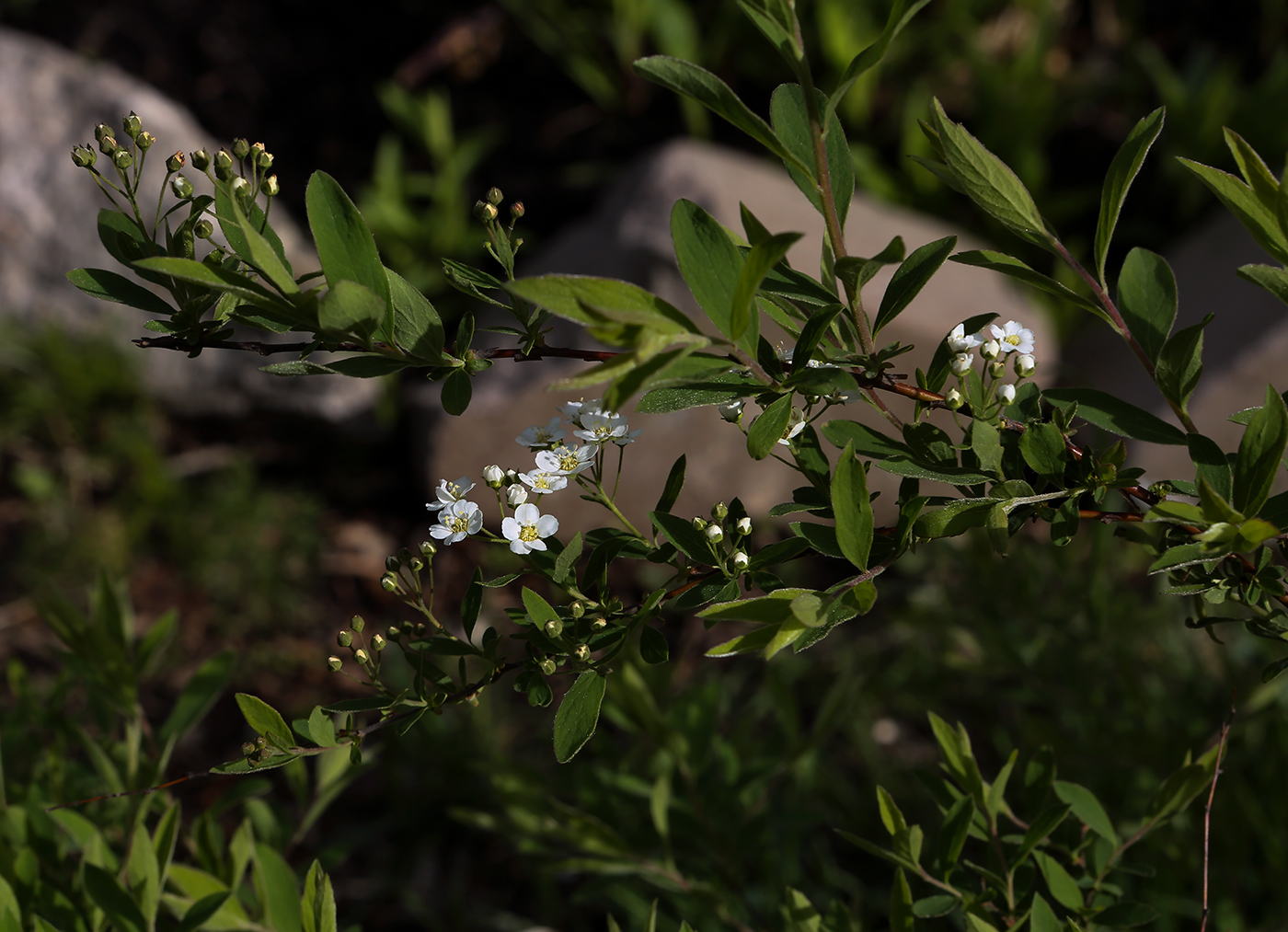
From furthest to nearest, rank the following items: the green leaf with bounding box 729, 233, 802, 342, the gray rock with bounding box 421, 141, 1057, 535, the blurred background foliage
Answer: the gray rock with bounding box 421, 141, 1057, 535 < the blurred background foliage < the green leaf with bounding box 729, 233, 802, 342

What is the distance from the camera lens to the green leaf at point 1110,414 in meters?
0.51

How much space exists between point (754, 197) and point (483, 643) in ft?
5.45

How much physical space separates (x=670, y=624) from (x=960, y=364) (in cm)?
162

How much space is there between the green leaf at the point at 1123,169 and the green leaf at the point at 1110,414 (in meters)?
0.06

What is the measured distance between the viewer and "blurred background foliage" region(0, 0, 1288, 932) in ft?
3.10

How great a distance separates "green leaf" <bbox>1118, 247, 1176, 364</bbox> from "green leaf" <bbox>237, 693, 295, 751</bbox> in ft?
1.53

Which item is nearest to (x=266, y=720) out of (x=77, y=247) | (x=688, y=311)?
(x=688, y=311)

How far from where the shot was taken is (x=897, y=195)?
2.28m

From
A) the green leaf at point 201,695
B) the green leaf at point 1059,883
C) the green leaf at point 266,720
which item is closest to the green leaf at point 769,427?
the green leaf at point 266,720

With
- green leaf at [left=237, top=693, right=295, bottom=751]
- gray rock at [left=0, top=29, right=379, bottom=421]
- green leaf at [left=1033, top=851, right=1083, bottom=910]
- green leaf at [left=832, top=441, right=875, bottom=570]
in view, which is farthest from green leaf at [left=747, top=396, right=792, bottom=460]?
gray rock at [left=0, top=29, right=379, bottom=421]

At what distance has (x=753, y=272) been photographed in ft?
1.24

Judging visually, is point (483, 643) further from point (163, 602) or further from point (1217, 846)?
point (163, 602)

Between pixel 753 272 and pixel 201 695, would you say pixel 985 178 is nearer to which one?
pixel 753 272

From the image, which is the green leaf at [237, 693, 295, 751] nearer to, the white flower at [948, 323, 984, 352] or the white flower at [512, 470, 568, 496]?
the white flower at [512, 470, 568, 496]
